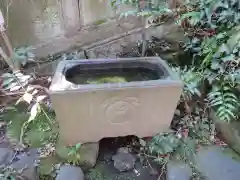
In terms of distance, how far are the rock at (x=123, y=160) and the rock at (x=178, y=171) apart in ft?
0.89

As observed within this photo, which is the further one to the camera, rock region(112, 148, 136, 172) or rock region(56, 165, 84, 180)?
rock region(112, 148, 136, 172)

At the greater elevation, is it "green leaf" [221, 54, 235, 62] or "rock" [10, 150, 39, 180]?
"green leaf" [221, 54, 235, 62]

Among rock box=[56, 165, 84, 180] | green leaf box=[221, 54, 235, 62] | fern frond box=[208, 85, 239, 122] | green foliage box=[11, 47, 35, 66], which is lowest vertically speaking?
rock box=[56, 165, 84, 180]

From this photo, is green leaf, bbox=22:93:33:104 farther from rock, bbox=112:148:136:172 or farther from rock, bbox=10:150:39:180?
rock, bbox=112:148:136:172

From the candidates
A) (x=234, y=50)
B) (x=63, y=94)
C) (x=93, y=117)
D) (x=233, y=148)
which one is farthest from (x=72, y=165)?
(x=234, y=50)

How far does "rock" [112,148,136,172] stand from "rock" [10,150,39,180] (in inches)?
21.6

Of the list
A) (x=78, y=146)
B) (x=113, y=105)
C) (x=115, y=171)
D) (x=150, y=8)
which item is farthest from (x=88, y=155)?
(x=150, y=8)

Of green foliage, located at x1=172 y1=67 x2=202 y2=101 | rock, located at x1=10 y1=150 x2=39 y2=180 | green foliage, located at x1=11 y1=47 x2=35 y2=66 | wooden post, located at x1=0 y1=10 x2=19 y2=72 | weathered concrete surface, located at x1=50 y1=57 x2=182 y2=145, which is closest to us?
weathered concrete surface, located at x1=50 y1=57 x2=182 y2=145

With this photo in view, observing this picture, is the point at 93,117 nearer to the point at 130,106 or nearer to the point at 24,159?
the point at 130,106

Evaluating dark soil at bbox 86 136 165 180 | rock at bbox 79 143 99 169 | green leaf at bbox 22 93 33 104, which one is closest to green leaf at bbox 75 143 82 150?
rock at bbox 79 143 99 169

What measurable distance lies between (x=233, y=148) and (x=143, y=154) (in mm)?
686

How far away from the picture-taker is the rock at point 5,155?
1.63 m

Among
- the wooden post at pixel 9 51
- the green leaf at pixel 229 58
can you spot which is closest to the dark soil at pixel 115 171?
the green leaf at pixel 229 58

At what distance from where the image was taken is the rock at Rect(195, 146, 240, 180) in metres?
1.52
